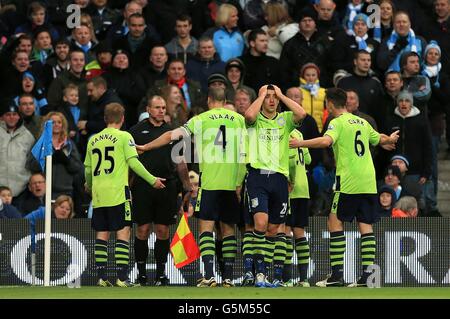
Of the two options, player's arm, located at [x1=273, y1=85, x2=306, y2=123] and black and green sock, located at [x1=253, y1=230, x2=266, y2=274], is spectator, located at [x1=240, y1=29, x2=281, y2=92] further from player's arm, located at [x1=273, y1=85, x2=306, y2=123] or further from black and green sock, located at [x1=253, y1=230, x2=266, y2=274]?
black and green sock, located at [x1=253, y1=230, x2=266, y2=274]

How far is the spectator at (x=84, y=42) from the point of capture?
92.8ft

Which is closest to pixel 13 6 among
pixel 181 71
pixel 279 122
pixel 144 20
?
pixel 144 20

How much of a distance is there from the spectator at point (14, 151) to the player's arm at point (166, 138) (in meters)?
4.66

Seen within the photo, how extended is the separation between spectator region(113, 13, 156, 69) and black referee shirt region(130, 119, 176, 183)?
16.5 ft

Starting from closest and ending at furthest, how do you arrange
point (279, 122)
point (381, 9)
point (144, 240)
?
point (279, 122)
point (144, 240)
point (381, 9)

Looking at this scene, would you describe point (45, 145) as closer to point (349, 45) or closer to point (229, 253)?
point (229, 253)

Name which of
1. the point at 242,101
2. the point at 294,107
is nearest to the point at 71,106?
the point at 242,101

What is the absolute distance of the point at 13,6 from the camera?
29.7 metres

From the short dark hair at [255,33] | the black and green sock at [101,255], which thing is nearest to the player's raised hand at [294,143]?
the black and green sock at [101,255]

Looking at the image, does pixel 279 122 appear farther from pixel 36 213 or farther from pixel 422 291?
pixel 36 213

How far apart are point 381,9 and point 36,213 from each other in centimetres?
744

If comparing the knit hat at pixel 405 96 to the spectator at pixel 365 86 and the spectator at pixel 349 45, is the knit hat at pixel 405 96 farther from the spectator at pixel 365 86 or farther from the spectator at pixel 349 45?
the spectator at pixel 349 45

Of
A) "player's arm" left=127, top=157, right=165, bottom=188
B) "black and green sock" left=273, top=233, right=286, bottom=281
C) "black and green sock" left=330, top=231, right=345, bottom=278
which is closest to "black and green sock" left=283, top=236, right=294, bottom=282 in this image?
"black and green sock" left=273, top=233, right=286, bottom=281

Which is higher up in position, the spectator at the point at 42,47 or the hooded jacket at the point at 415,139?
the spectator at the point at 42,47
